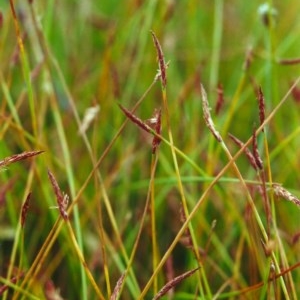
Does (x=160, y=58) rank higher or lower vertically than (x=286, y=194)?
higher

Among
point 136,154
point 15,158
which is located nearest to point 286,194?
point 15,158

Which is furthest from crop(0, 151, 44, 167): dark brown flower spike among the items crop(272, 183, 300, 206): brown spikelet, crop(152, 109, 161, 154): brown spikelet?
crop(272, 183, 300, 206): brown spikelet

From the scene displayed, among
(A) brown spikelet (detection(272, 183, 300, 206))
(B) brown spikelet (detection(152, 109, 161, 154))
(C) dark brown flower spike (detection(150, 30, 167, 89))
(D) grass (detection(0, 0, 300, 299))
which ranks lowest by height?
(D) grass (detection(0, 0, 300, 299))

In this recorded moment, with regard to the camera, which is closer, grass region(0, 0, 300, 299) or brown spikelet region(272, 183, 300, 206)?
brown spikelet region(272, 183, 300, 206)

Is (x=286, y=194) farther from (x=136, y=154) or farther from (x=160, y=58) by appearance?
(x=136, y=154)

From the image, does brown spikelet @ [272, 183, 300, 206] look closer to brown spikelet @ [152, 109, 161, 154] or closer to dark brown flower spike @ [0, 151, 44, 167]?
brown spikelet @ [152, 109, 161, 154]

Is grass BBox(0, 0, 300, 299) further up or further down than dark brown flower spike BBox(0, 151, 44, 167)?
further down

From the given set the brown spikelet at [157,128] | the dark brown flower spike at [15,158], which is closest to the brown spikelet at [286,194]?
the brown spikelet at [157,128]

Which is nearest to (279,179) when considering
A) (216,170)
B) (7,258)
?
(216,170)
